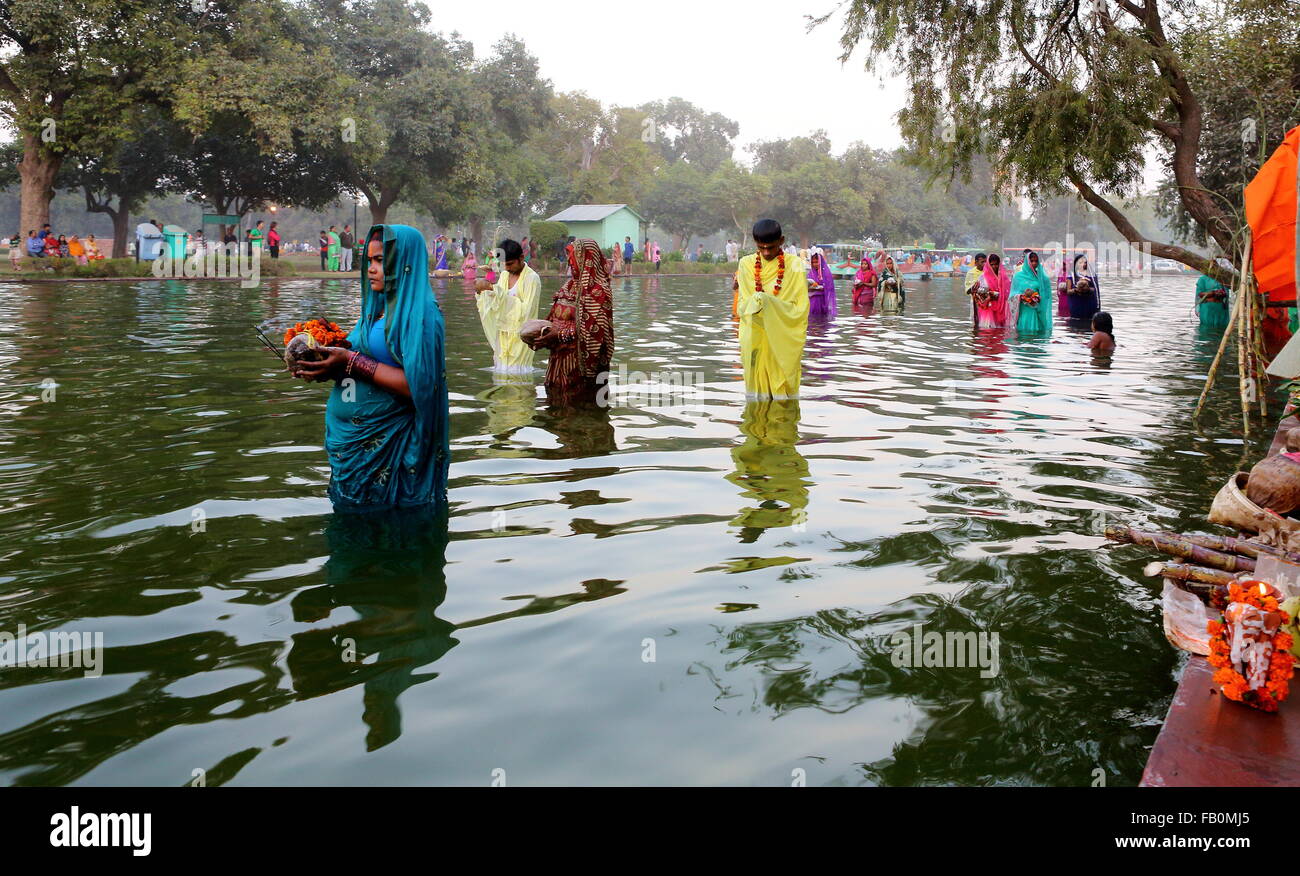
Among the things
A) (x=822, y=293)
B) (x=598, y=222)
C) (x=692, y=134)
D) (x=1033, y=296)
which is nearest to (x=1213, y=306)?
(x=1033, y=296)

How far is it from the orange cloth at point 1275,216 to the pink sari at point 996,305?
1182 cm

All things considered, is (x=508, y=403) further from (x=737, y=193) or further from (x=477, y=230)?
(x=737, y=193)

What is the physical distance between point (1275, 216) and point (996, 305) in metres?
12.7

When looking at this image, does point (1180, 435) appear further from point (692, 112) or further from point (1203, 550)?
point (692, 112)

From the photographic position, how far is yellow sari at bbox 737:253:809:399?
991 centimetres

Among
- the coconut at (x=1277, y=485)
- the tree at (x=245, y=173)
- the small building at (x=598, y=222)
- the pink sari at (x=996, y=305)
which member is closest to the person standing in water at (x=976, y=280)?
the pink sari at (x=996, y=305)

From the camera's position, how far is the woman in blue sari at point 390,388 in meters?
5.23

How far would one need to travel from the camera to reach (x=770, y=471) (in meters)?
7.39

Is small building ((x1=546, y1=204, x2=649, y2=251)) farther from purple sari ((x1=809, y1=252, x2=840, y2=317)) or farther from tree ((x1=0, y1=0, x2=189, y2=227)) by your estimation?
purple sari ((x1=809, y1=252, x2=840, y2=317))

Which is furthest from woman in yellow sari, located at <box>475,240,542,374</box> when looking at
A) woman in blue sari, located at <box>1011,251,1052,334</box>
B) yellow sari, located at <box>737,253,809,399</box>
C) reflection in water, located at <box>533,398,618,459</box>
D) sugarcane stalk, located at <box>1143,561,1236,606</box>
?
woman in blue sari, located at <box>1011,251,1052,334</box>

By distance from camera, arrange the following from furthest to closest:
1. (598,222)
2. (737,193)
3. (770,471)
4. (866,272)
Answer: (737,193), (598,222), (866,272), (770,471)

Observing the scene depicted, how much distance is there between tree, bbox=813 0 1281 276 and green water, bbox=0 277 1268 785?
5157 millimetres

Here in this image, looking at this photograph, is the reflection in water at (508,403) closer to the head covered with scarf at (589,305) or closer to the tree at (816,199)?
the head covered with scarf at (589,305)

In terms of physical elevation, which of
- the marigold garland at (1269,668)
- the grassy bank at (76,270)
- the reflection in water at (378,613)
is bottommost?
the reflection in water at (378,613)
